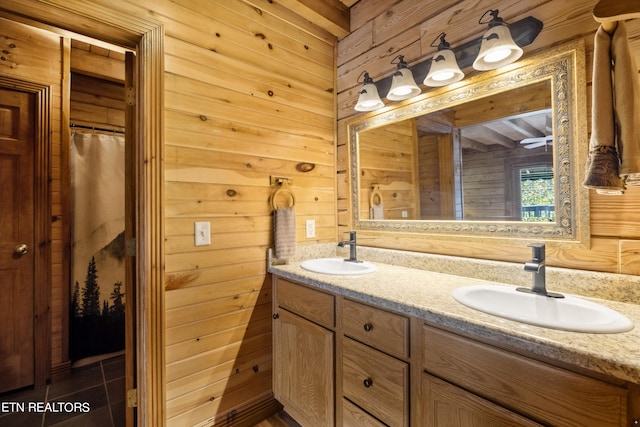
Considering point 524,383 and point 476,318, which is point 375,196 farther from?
point 524,383

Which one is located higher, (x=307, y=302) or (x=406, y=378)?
(x=307, y=302)

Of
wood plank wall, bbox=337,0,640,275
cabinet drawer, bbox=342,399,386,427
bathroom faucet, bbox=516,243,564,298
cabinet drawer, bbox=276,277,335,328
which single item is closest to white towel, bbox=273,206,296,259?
cabinet drawer, bbox=276,277,335,328

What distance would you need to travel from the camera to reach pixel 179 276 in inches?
54.7

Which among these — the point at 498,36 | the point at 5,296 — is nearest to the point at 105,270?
the point at 5,296

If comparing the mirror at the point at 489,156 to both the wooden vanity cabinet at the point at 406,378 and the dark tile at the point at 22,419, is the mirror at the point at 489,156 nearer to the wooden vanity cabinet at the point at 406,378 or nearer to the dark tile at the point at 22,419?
the wooden vanity cabinet at the point at 406,378

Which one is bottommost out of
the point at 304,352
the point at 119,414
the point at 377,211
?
the point at 119,414

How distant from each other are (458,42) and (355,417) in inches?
71.7

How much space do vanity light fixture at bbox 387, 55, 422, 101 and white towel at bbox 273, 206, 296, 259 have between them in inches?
35.9

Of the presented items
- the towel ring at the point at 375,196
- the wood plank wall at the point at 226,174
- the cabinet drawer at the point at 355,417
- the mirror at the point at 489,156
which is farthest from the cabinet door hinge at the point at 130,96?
the cabinet drawer at the point at 355,417

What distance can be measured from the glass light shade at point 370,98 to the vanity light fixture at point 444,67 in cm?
36

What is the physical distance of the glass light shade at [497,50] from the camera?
3.72 ft

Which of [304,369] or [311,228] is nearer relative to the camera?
[304,369]

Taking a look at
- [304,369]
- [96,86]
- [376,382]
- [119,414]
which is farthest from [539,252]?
[96,86]

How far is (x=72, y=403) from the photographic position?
70.6 inches
